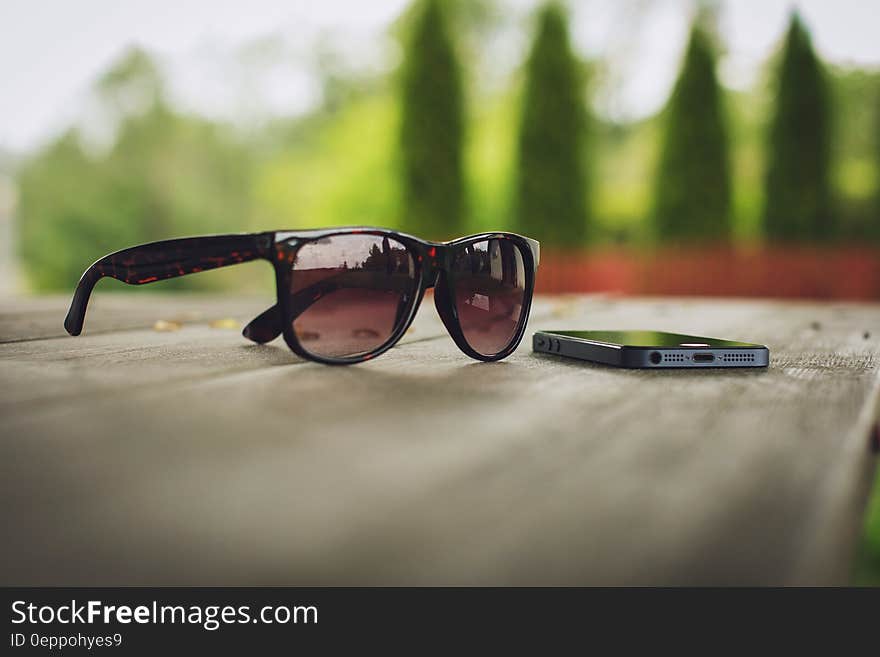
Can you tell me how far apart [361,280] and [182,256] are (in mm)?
189

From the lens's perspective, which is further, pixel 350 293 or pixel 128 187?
pixel 128 187

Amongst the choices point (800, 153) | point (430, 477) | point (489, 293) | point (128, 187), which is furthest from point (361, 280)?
point (128, 187)

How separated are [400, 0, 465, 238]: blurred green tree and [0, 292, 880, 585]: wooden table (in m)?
6.35

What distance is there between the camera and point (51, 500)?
342 mm

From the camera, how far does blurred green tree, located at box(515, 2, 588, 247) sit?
6.90m

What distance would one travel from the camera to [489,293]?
89 cm

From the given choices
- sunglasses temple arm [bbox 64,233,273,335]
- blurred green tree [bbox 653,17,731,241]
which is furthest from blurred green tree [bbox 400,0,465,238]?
sunglasses temple arm [bbox 64,233,273,335]

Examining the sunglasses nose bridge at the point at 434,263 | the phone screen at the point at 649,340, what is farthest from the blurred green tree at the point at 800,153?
the sunglasses nose bridge at the point at 434,263

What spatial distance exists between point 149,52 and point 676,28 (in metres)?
9.72

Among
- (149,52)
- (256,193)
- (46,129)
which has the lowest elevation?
(256,193)

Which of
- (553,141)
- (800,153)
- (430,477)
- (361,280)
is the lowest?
(430,477)

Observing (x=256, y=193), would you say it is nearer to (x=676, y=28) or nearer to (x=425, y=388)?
(x=676, y=28)

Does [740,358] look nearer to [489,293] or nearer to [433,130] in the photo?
[489,293]

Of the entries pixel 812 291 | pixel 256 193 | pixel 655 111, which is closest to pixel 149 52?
pixel 256 193
